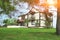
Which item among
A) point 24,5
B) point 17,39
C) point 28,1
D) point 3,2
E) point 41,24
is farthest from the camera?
point 41,24

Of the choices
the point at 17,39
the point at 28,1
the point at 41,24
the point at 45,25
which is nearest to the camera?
the point at 17,39

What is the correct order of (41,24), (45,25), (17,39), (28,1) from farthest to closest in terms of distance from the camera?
(41,24), (45,25), (28,1), (17,39)

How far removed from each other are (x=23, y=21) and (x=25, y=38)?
1028cm

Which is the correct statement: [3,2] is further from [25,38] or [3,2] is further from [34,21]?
[34,21]

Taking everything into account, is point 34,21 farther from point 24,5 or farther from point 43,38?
point 43,38

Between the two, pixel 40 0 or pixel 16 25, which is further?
pixel 16 25

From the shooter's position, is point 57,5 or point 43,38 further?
point 57,5

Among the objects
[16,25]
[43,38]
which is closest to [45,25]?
[16,25]

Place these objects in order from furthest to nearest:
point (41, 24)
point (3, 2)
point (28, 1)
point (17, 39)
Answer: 1. point (41, 24)
2. point (28, 1)
3. point (17, 39)
4. point (3, 2)

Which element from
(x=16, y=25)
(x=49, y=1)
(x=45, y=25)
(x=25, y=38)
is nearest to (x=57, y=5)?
(x=49, y=1)

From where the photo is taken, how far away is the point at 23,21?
1938 cm

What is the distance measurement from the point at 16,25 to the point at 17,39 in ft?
38.8

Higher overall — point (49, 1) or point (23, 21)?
point (49, 1)

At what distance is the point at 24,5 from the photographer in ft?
36.0
